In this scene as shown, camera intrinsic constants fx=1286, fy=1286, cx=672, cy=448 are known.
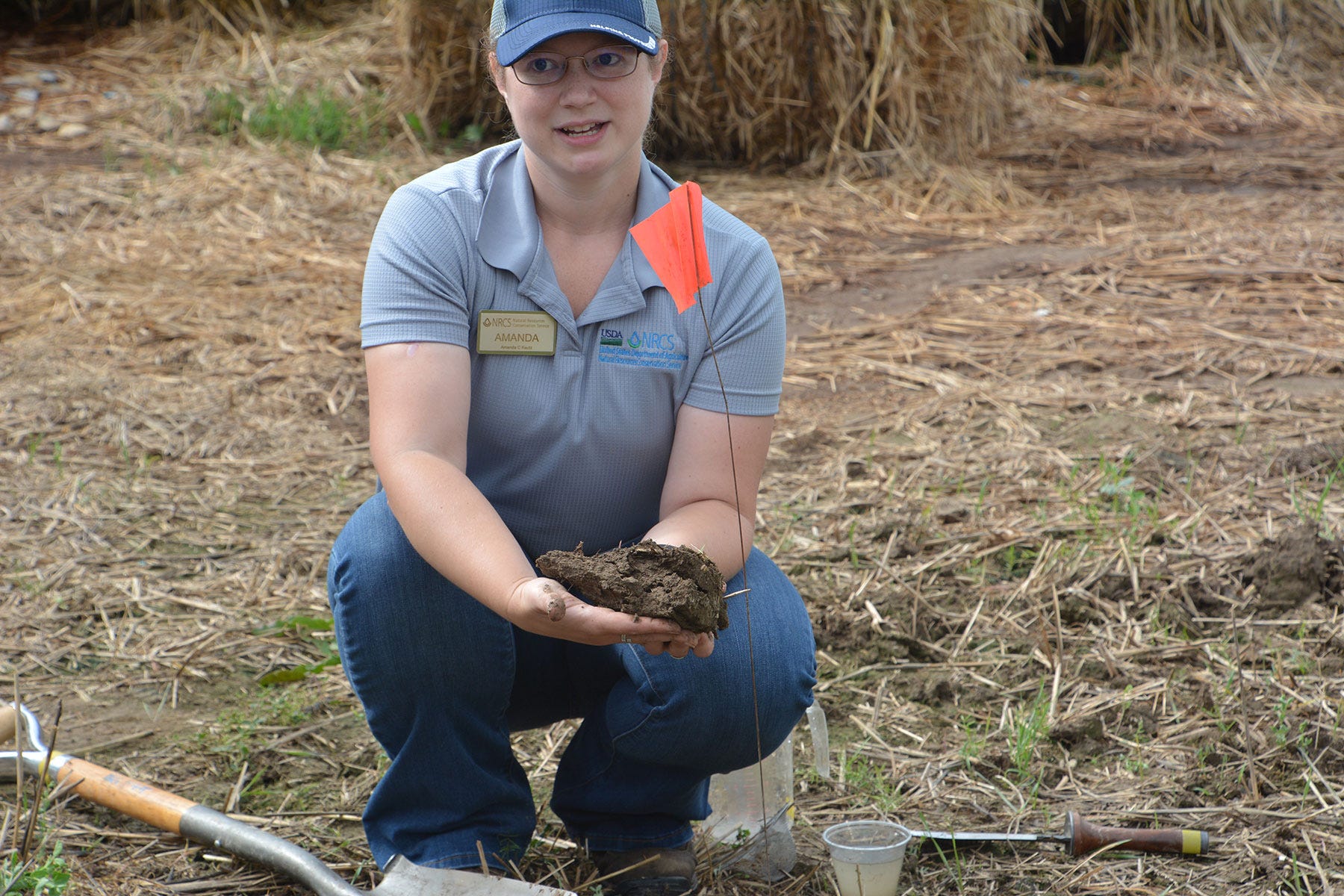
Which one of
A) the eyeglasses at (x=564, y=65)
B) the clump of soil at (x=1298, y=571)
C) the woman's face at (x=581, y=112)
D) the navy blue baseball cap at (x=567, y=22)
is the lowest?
the clump of soil at (x=1298, y=571)

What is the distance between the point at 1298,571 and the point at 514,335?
1.66m

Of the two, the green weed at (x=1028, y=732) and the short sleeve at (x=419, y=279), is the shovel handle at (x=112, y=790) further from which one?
the green weed at (x=1028, y=732)

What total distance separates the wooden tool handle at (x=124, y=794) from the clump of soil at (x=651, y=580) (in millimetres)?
776

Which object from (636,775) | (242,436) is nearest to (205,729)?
(636,775)

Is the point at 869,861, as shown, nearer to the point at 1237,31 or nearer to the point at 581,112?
the point at 581,112

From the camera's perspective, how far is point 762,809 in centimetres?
205

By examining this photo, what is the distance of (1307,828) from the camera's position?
1.87 metres

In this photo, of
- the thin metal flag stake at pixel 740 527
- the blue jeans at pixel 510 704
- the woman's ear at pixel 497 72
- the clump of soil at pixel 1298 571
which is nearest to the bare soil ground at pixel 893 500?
the clump of soil at pixel 1298 571

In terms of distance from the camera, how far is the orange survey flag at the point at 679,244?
1610 mm

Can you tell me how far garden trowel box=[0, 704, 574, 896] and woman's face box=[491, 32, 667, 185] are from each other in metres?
0.94

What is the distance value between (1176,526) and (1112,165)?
3.75m

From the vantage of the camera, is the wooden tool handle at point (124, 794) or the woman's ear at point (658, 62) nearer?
the woman's ear at point (658, 62)

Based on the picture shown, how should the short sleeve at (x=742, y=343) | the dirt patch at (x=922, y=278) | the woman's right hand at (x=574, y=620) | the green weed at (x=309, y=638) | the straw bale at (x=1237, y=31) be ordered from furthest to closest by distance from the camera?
1. the straw bale at (x=1237, y=31)
2. the dirt patch at (x=922, y=278)
3. the green weed at (x=309, y=638)
4. the short sleeve at (x=742, y=343)
5. the woman's right hand at (x=574, y=620)

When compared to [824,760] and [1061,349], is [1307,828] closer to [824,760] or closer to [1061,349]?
[824,760]
